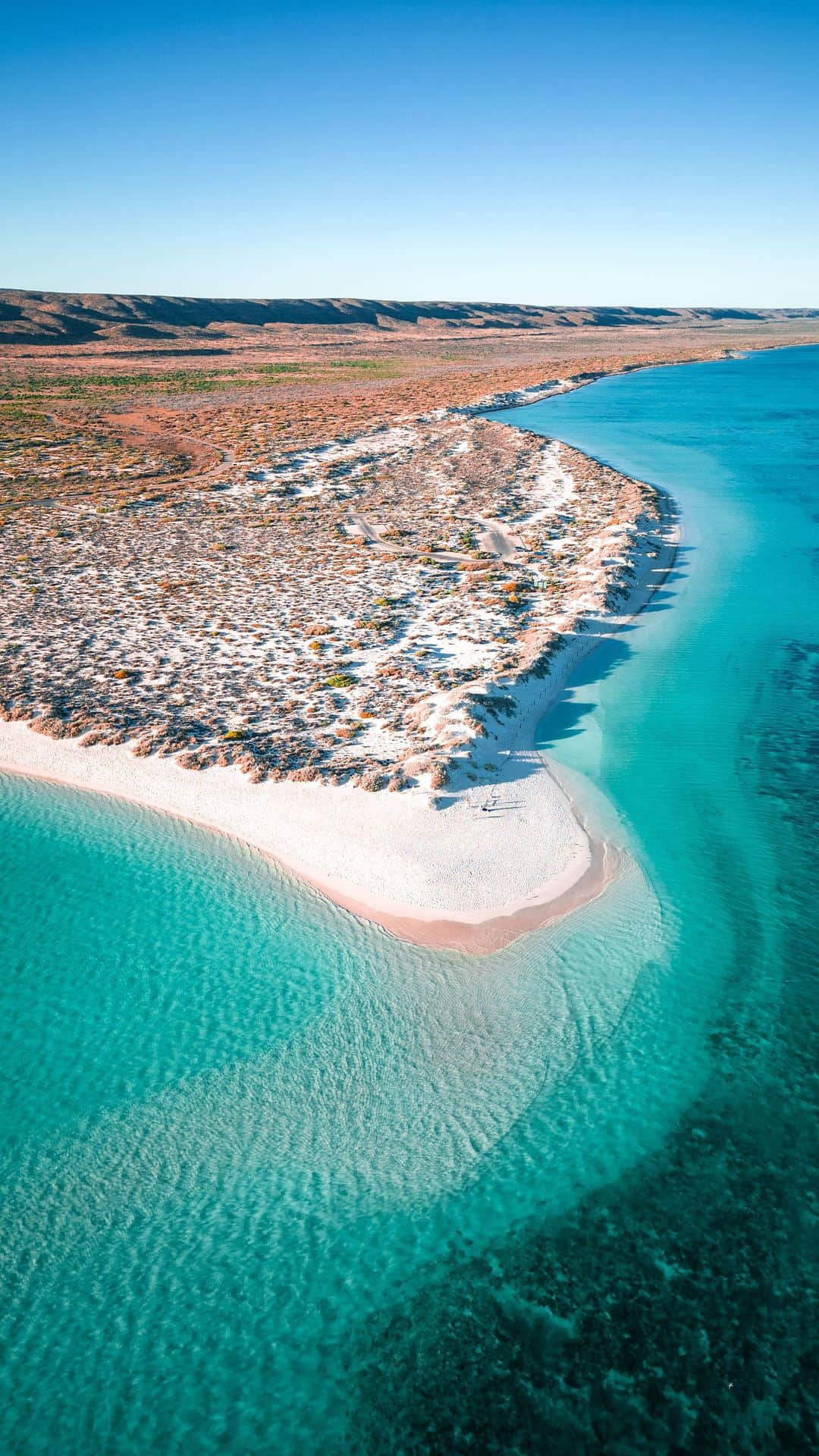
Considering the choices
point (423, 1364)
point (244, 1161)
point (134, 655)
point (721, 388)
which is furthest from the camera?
point (721, 388)

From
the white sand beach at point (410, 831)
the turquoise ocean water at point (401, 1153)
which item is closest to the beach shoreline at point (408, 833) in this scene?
the white sand beach at point (410, 831)

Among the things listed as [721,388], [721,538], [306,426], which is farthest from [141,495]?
[721,388]

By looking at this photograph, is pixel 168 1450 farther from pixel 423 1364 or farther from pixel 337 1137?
pixel 337 1137

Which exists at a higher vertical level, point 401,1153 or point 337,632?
point 337,632

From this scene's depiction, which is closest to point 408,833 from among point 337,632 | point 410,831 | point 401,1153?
point 410,831

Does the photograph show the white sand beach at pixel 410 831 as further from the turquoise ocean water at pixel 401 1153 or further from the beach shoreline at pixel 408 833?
the turquoise ocean water at pixel 401 1153

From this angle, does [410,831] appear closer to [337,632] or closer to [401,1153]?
[401,1153]
